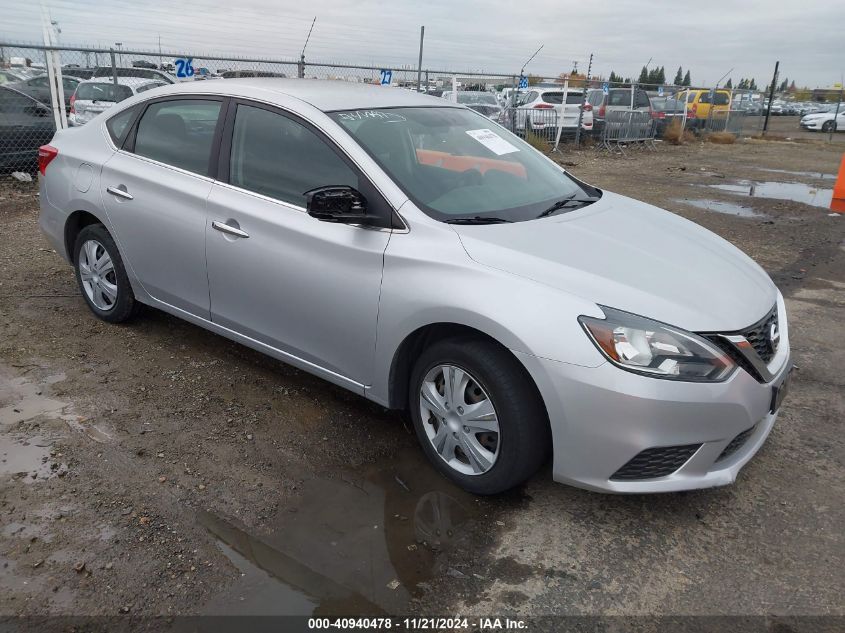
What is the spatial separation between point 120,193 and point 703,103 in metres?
26.1

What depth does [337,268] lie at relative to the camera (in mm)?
3303

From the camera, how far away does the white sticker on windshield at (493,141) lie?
3963 millimetres

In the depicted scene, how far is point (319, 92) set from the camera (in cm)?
384

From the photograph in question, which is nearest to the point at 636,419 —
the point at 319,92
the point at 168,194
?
the point at 319,92

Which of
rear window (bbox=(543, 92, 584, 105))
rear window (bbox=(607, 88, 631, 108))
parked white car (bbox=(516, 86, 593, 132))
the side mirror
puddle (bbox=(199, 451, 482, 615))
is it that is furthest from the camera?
rear window (bbox=(607, 88, 631, 108))

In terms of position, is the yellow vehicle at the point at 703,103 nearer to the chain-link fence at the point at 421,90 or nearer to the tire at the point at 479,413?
the chain-link fence at the point at 421,90

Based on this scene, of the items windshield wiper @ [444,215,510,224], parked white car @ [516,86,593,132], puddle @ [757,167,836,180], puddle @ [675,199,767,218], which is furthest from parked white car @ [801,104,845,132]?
windshield wiper @ [444,215,510,224]

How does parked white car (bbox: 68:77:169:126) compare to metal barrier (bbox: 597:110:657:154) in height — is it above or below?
above

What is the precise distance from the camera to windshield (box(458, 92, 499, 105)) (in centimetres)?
1848

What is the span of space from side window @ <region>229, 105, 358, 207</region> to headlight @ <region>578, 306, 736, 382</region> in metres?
1.42

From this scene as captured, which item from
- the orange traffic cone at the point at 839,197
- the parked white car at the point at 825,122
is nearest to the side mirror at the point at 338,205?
the orange traffic cone at the point at 839,197

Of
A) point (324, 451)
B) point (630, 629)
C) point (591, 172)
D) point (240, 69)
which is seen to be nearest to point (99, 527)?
point (324, 451)

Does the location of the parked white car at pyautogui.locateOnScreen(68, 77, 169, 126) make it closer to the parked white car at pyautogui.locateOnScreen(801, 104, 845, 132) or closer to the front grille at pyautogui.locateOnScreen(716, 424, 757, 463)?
the front grille at pyautogui.locateOnScreen(716, 424, 757, 463)

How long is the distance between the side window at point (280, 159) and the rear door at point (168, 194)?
0.65ft
